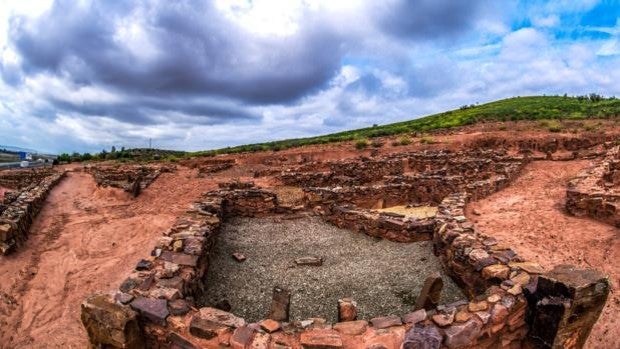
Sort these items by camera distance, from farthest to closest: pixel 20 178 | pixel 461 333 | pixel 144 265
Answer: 1. pixel 20 178
2. pixel 144 265
3. pixel 461 333

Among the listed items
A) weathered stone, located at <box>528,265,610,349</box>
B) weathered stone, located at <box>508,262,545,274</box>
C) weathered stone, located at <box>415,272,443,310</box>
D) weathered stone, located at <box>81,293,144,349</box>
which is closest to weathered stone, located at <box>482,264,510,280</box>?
weathered stone, located at <box>508,262,545,274</box>

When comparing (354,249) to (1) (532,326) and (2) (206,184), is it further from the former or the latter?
(2) (206,184)

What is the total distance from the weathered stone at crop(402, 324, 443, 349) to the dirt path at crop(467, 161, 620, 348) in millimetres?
3159

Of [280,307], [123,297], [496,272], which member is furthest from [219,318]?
[496,272]

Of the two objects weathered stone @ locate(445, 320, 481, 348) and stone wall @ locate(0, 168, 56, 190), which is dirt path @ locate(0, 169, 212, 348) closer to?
weathered stone @ locate(445, 320, 481, 348)

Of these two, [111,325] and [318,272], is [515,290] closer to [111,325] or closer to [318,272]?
[318,272]

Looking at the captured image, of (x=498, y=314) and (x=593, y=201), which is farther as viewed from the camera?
(x=593, y=201)

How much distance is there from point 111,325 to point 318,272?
188 inches

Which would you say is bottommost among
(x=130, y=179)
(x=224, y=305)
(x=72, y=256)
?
(x=224, y=305)

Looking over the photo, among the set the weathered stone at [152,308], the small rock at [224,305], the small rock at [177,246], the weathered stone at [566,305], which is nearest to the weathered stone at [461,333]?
the weathered stone at [566,305]

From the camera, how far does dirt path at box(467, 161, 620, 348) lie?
22.5 ft

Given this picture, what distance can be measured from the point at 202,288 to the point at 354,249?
14.3 ft

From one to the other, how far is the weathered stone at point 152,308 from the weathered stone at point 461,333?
365cm

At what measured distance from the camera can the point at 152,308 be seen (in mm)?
5477
